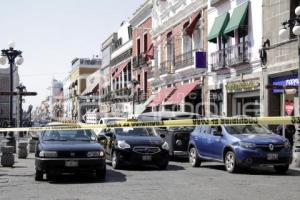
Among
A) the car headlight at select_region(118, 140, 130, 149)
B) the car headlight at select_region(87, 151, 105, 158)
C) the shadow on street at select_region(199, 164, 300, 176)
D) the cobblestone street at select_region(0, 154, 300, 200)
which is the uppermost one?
the car headlight at select_region(118, 140, 130, 149)

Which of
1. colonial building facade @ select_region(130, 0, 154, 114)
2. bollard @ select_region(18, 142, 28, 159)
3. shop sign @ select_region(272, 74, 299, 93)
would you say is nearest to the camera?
bollard @ select_region(18, 142, 28, 159)

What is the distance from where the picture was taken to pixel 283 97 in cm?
2473

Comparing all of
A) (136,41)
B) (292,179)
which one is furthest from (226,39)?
(136,41)

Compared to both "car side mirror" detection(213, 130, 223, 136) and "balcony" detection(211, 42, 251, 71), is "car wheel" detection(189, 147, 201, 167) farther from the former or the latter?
"balcony" detection(211, 42, 251, 71)

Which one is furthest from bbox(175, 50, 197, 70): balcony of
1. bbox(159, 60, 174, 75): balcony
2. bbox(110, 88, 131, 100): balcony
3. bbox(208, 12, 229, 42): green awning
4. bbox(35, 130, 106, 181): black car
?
bbox(35, 130, 106, 181): black car

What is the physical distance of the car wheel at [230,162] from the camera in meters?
15.1

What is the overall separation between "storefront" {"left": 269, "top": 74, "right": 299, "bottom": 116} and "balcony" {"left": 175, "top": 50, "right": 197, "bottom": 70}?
9036 millimetres

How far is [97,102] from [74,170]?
208ft

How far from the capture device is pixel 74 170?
13.3 meters

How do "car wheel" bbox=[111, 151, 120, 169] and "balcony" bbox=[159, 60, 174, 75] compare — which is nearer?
"car wheel" bbox=[111, 151, 120, 169]

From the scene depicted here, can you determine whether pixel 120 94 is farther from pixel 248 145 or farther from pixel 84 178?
pixel 84 178

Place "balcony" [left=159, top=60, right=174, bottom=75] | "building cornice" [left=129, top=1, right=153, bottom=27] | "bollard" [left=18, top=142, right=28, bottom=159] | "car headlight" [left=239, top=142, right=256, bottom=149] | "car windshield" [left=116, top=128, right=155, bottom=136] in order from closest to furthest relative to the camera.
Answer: "car headlight" [left=239, top=142, right=256, bottom=149]
"car windshield" [left=116, top=128, right=155, bottom=136]
"bollard" [left=18, top=142, right=28, bottom=159]
"balcony" [left=159, top=60, right=174, bottom=75]
"building cornice" [left=129, top=1, right=153, bottom=27]

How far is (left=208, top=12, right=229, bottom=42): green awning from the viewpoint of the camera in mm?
28375

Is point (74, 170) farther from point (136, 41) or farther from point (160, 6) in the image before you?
point (136, 41)
